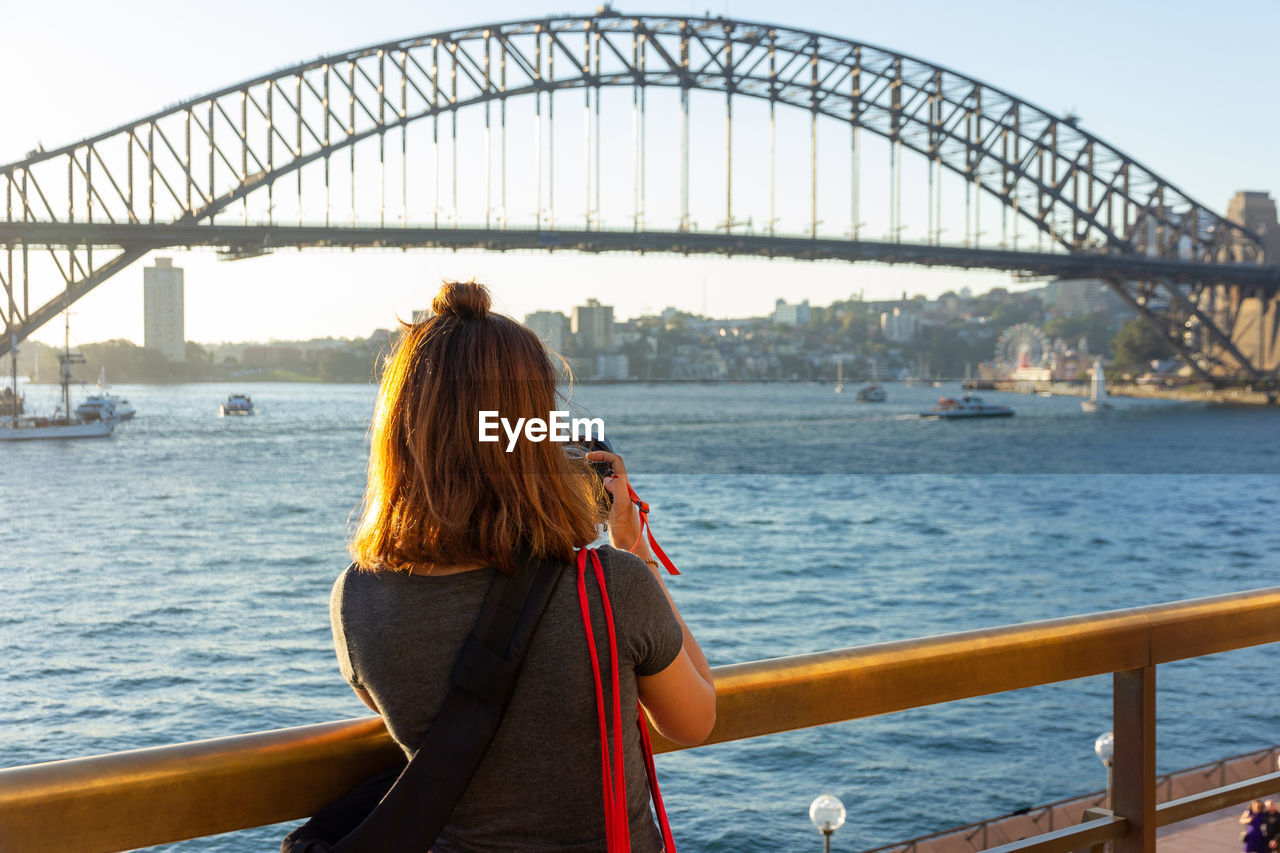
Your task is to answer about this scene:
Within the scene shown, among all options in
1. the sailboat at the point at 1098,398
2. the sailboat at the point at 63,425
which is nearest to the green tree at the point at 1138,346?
the sailboat at the point at 1098,398

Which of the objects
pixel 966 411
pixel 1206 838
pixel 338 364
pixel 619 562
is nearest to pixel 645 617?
pixel 619 562

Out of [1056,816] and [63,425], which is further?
[63,425]

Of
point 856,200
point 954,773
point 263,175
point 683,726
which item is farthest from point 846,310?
point 683,726

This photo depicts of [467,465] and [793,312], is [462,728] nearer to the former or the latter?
[467,465]

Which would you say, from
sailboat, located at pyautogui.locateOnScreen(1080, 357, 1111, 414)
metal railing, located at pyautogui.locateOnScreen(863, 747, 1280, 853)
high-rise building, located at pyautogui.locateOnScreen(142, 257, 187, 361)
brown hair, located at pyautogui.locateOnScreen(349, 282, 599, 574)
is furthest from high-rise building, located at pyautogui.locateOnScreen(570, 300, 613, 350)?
brown hair, located at pyautogui.locateOnScreen(349, 282, 599, 574)

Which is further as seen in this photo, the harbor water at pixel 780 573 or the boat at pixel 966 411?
the boat at pixel 966 411

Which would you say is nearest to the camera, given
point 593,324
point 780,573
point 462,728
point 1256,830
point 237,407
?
point 462,728

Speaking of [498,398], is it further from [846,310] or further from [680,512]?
[846,310]

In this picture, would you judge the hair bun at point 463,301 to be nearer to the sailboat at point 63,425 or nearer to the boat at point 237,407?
the sailboat at point 63,425
